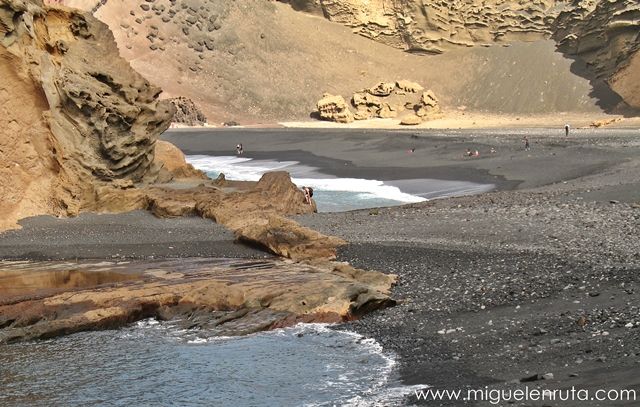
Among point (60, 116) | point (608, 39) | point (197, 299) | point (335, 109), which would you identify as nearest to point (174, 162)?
point (60, 116)

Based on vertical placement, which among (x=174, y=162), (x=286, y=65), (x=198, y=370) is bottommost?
(x=198, y=370)

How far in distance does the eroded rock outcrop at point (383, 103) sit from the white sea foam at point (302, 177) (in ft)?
68.9

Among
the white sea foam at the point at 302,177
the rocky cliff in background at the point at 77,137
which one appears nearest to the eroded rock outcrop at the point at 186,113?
the white sea foam at the point at 302,177

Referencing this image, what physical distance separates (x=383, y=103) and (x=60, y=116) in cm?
5499

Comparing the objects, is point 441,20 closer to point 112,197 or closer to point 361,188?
Answer: point 361,188

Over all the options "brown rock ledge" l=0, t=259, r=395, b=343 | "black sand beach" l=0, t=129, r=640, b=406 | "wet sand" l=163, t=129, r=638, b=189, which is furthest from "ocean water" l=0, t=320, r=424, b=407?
"wet sand" l=163, t=129, r=638, b=189

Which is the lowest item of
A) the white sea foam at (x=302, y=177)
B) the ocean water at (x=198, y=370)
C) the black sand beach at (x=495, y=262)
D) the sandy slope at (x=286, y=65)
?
the white sea foam at (x=302, y=177)

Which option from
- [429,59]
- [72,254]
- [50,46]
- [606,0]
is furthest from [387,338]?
[429,59]

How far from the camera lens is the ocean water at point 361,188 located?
2989 cm

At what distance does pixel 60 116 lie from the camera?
22.6m

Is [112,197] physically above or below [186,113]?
below

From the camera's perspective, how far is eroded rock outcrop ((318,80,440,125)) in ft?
A: 239

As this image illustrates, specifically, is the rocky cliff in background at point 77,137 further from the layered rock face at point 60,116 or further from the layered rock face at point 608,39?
the layered rock face at point 608,39

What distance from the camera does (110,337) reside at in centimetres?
1239
